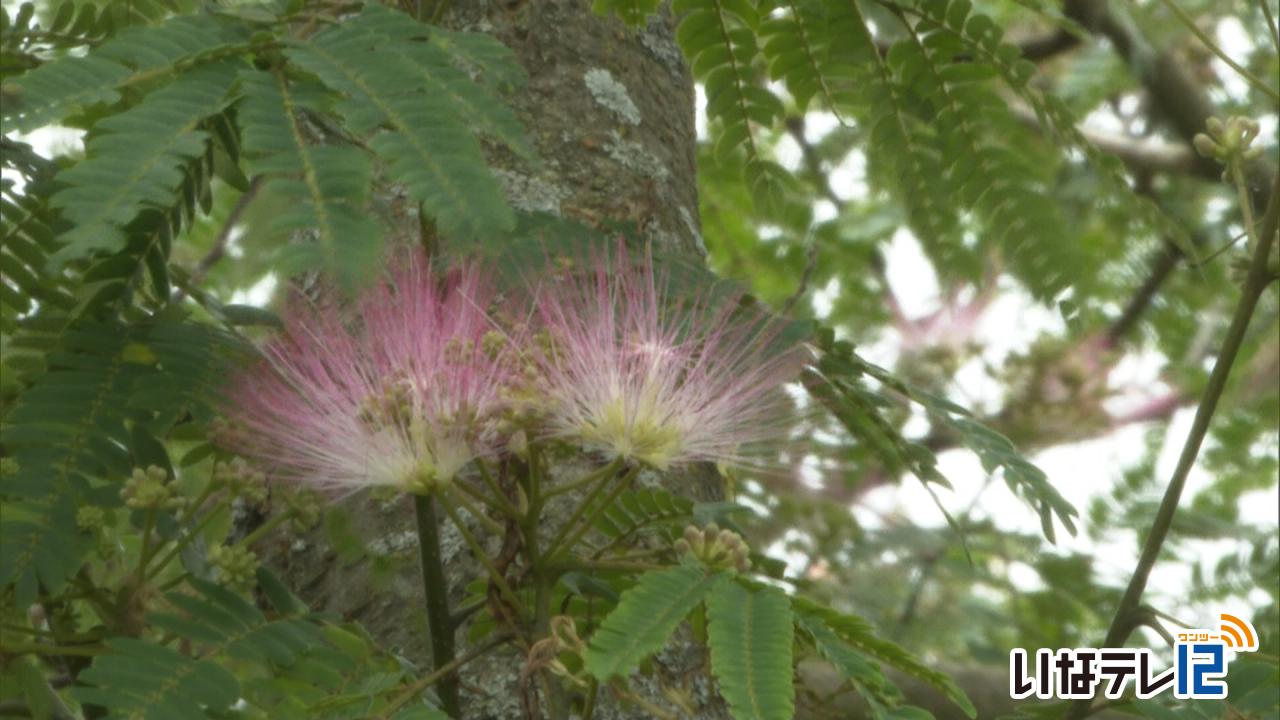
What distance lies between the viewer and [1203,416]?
1.93 m

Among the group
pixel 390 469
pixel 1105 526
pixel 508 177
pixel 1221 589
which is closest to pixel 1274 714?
pixel 390 469

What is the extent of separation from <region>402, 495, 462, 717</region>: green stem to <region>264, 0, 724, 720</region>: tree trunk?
9.3 inches

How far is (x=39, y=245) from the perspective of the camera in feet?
6.65

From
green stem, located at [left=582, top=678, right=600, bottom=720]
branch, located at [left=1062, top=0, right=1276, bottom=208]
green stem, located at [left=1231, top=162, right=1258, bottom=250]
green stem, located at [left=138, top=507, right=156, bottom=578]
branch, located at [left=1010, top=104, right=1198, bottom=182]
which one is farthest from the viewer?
branch, located at [left=1010, top=104, right=1198, bottom=182]

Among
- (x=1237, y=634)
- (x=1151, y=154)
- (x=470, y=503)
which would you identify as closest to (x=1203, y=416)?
(x=470, y=503)

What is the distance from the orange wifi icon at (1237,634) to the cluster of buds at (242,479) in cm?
129

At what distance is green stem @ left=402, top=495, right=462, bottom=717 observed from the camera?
1.67 m

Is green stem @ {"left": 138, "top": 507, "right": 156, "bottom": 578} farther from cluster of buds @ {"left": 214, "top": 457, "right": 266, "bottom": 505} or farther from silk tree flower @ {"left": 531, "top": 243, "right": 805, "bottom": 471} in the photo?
silk tree flower @ {"left": 531, "top": 243, "right": 805, "bottom": 471}

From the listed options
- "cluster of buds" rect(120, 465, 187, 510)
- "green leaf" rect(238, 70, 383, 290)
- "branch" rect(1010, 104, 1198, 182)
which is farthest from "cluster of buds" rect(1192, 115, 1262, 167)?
"branch" rect(1010, 104, 1198, 182)

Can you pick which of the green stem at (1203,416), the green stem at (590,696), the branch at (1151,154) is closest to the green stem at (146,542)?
the green stem at (590,696)

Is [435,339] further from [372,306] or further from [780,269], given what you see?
[780,269]

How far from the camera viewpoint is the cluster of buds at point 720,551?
5.16ft

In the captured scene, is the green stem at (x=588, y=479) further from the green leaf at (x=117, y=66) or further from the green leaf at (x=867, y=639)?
the green leaf at (x=117, y=66)

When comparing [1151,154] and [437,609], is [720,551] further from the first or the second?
[1151,154]
